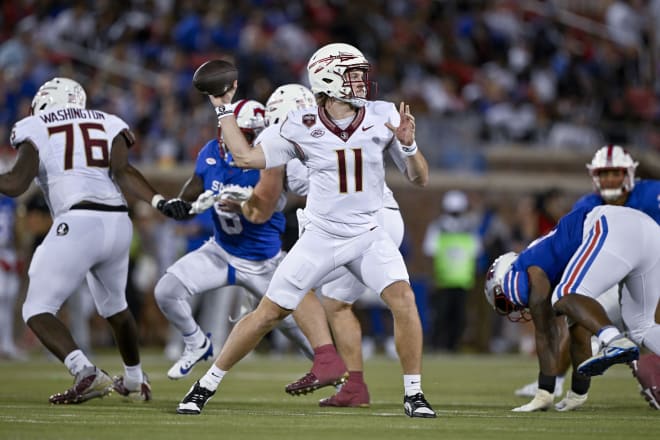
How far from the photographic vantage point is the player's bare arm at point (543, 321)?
338 inches

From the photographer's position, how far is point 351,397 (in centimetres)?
870

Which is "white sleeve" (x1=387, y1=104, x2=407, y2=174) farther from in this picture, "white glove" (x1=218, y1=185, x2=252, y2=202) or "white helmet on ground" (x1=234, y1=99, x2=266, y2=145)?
"white helmet on ground" (x1=234, y1=99, x2=266, y2=145)

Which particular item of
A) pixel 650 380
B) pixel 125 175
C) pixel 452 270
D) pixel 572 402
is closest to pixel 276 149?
pixel 125 175

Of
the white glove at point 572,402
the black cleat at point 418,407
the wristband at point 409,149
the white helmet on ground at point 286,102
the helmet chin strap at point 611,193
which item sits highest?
the white helmet on ground at point 286,102

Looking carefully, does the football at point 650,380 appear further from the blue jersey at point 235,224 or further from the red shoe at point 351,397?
the blue jersey at point 235,224

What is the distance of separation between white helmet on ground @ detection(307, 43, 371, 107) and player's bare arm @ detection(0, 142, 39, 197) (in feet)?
6.76

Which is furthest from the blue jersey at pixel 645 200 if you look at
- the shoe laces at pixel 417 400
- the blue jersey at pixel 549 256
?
the shoe laces at pixel 417 400

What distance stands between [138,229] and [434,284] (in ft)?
13.6

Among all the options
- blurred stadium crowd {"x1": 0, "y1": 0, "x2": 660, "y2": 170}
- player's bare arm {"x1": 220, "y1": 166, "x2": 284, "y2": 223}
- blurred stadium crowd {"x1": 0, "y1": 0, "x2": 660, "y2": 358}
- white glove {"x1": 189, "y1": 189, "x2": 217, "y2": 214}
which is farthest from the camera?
blurred stadium crowd {"x1": 0, "y1": 0, "x2": 660, "y2": 170}

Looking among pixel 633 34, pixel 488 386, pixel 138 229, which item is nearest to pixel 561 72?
pixel 633 34

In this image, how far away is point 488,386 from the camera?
11.0m

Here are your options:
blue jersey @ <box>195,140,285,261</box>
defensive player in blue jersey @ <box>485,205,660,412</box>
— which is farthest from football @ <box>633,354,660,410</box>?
blue jersey @ <box>195,140,285,261</box>

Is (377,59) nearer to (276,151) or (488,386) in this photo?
(488,386)

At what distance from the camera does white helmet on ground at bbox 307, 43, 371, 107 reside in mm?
7734
